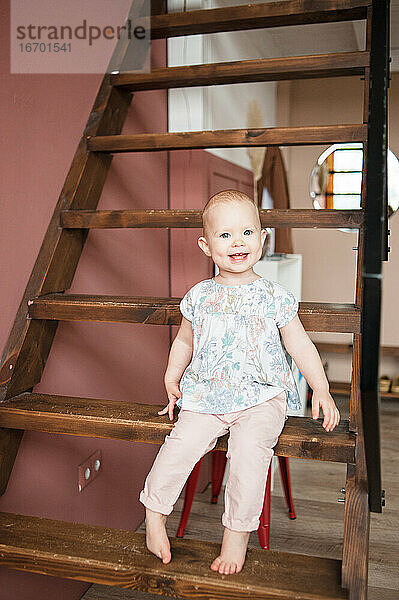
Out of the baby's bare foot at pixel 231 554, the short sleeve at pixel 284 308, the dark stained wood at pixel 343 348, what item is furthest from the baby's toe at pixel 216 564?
the dark stained wood at pixel 343 348

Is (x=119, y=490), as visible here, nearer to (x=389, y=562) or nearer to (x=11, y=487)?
(x=11, y=487)

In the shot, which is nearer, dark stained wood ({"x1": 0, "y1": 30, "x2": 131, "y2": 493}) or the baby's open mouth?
the baby's open mouth

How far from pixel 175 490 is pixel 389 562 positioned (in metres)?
1.41

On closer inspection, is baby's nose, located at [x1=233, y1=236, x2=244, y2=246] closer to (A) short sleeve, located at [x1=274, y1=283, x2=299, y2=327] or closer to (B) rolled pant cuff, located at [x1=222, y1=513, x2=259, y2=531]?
(A) short sleeve, located at [x1=274, y1=283, x2=299, y2=327]

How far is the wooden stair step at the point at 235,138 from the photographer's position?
1766 mm

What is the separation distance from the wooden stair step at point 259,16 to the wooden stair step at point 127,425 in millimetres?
1393

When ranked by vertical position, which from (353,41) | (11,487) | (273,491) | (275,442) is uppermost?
(353,41)

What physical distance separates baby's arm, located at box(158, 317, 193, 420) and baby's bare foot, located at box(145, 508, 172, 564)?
332 millimetres

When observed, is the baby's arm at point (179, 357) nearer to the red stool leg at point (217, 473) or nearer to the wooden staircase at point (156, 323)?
the wooden staircase at point (156, 323)

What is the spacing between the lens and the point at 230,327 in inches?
58.2

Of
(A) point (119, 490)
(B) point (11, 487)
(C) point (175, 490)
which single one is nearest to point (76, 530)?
(C) point (175, 490)

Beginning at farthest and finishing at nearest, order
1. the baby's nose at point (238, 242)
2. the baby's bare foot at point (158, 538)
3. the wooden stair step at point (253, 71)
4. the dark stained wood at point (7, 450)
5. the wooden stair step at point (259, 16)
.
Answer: the wooden stair step at point (259, 16) < the wooden stair step at point (253, 71) < the dark stained wood at point (7, 450) < the baby's nose at point (238, 242) < the baby's bare foot at point (158, 538)

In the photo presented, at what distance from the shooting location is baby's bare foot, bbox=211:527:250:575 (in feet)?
4.00

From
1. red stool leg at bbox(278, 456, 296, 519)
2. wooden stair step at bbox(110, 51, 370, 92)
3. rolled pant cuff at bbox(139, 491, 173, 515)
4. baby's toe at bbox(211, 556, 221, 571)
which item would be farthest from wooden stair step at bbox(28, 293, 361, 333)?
red stool leg at bbox(278, 456, 296, 519)
